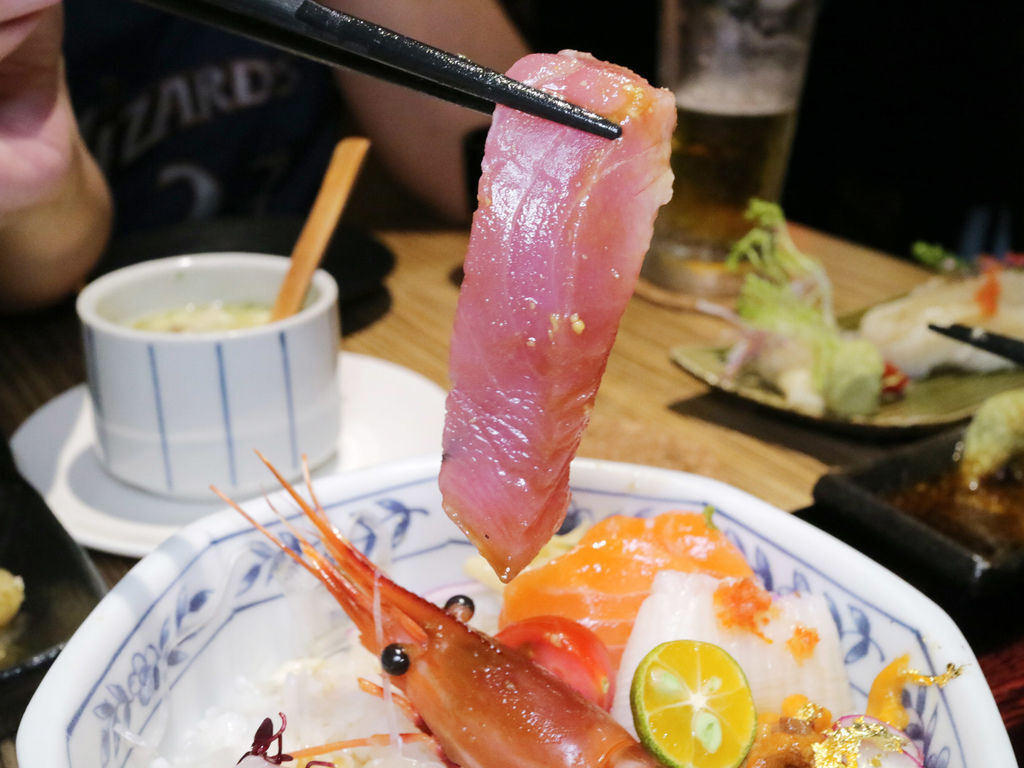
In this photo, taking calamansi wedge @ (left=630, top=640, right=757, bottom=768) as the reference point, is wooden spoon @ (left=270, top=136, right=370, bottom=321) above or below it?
above

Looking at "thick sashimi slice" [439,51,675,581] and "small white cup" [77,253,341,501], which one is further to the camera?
"small white cup" [77,253,341,501]

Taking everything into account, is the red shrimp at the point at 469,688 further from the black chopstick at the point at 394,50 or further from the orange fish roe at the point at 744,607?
the black chopstick at the point at 394,50

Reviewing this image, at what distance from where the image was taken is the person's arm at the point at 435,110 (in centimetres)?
221

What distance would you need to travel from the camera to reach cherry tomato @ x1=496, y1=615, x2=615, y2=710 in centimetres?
71

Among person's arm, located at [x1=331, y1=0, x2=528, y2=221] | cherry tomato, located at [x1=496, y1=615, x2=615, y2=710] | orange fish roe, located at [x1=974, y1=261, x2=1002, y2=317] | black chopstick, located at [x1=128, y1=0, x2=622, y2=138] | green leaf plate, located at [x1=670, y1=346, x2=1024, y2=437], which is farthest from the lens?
person's arm, located at [x1=331, y1=0, x2=528, y2=221]

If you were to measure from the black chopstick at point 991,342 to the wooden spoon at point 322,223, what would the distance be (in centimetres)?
85

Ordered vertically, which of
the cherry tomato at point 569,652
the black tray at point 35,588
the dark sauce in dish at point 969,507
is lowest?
the black tray at point 35,588

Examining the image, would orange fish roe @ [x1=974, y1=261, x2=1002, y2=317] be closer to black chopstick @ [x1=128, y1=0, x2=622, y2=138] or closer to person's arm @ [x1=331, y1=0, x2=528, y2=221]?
person's arm @ [x1=331, y1=0, x2=528, y2=221]

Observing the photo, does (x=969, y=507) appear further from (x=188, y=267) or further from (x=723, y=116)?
(x=188, y=267)

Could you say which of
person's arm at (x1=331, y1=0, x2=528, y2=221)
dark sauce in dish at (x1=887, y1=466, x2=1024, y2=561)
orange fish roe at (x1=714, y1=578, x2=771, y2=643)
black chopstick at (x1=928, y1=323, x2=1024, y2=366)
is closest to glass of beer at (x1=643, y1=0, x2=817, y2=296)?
person's arm at (x1=331, y1=0, x2=528, y2=221)

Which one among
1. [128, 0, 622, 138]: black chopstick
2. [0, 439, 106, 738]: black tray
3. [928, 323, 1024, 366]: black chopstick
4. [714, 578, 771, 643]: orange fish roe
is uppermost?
[128, 0, 622, 138]: black chopstick

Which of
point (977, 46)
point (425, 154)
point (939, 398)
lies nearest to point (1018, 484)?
point (939, 398)

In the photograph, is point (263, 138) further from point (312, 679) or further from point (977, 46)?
point (977, 46)

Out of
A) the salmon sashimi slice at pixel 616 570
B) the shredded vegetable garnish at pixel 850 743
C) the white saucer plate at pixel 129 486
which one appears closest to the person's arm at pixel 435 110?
the white saucer plate at pixel 129 486
